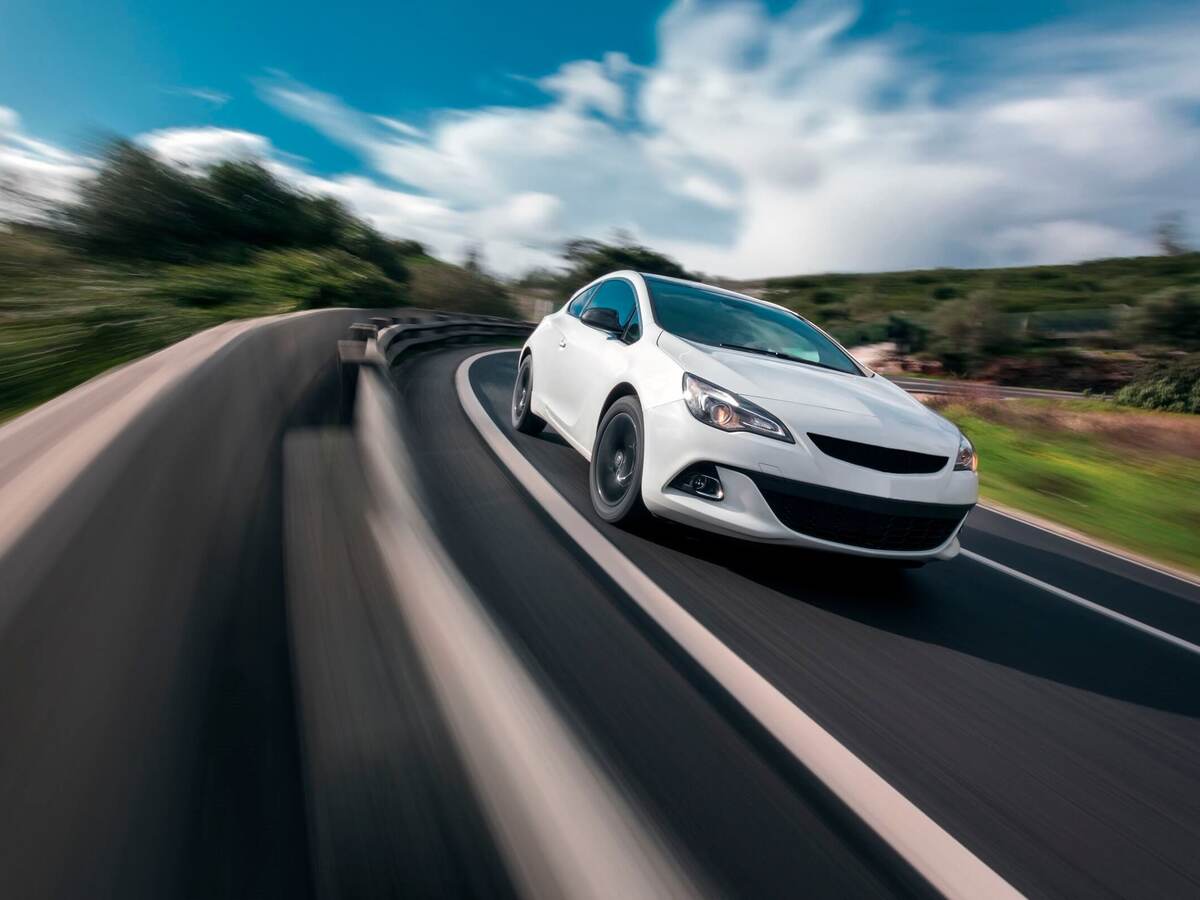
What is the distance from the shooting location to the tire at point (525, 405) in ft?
21.9

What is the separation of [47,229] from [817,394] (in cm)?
1225

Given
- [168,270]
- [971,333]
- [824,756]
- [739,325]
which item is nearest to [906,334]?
[971,333]

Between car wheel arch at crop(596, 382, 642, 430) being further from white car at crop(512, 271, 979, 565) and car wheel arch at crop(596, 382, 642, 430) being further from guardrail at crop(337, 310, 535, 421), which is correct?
guardrail at crop(337, 310, 535, 421)

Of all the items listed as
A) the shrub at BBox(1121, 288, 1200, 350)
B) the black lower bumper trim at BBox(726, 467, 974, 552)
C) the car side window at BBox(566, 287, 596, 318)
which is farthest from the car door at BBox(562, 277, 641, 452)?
the shrub at BBox(1121, 288, 1200, 350)

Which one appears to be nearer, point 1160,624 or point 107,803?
point 107,803

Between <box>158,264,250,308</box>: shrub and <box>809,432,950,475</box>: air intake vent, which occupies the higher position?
<box>809,432,950,475</box>: air intake vent

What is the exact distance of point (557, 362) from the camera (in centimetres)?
589

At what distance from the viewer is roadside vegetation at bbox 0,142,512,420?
18.1ft

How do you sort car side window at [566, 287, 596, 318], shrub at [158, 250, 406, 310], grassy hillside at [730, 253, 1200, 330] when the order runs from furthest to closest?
grassy hillside at [730, 253, 1200, 330]
shrub at [158, 250, 406, 310]
car side window at [566, 287, 596, 318]

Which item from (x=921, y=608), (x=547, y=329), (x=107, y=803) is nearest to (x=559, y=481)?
(x=547, y=329)

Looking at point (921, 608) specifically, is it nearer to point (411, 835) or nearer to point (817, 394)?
point (817, 394)

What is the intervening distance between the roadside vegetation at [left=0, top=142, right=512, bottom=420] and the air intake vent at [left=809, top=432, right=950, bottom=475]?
14.4 feet

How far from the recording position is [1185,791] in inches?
101

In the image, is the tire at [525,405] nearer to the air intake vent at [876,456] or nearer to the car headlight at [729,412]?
the car headlight at [729,412]
